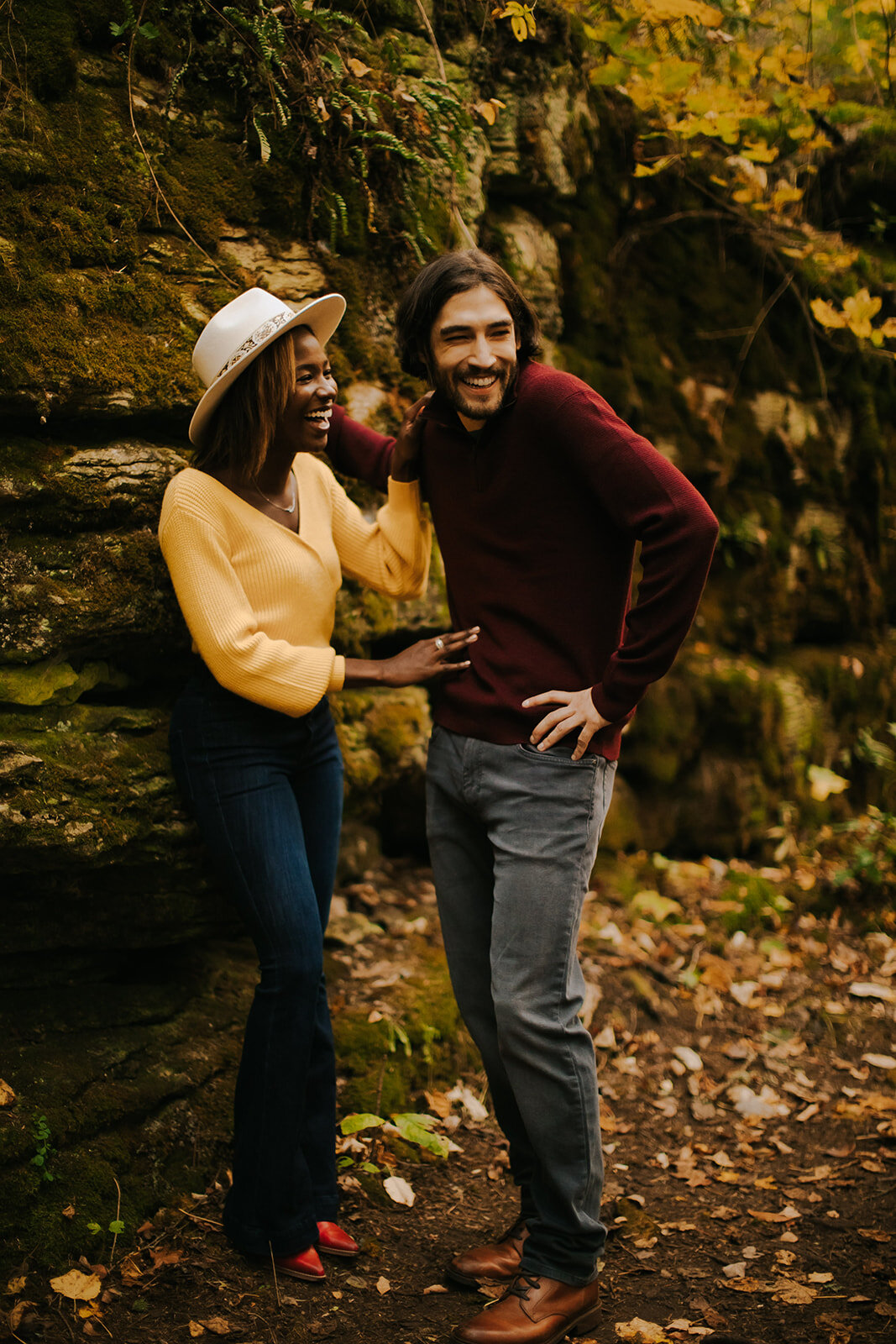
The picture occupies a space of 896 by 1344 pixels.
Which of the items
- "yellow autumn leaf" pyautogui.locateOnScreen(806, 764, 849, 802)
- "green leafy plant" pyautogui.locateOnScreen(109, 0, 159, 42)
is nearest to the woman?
"green leafy plant" pyautogui.locateOnScreen(109, 0, 159, 42)

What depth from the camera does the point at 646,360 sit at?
701cm

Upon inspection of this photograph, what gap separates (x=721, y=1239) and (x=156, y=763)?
2619 mm

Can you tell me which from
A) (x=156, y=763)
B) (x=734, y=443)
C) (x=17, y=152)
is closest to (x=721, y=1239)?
(x=156, y=763)

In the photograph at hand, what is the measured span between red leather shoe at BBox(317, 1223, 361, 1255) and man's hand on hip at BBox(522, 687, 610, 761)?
179 centimetres

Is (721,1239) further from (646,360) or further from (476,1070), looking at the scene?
(646,360)

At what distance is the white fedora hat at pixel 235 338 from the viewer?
3078 millimetres

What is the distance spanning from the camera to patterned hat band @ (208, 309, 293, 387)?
3.07 meters

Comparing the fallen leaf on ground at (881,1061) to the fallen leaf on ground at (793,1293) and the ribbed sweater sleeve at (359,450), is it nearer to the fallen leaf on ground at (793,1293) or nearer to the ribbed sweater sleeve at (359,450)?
the fallen leaf on ground at (793,1293)

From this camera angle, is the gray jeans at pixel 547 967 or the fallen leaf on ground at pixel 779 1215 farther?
the fallen leaf on ground at pixel 779 1215

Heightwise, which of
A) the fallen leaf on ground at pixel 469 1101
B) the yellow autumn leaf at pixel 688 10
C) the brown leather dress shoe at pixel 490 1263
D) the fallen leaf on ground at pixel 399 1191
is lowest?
the fallen leaf on ground at pixel 469 1101

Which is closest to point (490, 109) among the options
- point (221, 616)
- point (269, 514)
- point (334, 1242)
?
point (269, 514)

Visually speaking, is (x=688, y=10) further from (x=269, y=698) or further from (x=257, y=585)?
(x=269, y=698)

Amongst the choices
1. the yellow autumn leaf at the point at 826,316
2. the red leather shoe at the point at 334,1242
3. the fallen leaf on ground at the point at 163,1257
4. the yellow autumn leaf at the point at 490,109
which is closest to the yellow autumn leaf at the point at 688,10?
the yellow autumn leaf at the point at 490,109

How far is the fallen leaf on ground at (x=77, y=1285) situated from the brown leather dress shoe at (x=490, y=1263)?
1.10 meters
